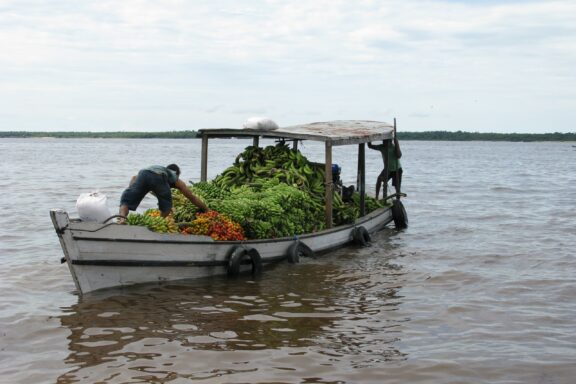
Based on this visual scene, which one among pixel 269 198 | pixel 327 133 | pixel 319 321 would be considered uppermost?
pixel 327 133

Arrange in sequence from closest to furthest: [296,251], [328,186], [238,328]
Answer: [238,328], [296,251], [328,186]

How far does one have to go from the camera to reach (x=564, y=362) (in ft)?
23.9

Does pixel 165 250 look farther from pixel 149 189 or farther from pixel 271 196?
pixel 271 196

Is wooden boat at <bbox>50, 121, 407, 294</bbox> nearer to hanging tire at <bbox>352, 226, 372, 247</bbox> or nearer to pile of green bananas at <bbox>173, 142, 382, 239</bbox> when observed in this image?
pile of green bananas at <bbox>173, 142, 382, 239</bbox>

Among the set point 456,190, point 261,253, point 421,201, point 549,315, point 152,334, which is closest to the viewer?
point 152,334

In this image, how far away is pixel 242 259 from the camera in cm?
1066

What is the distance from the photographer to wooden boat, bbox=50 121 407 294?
884cm

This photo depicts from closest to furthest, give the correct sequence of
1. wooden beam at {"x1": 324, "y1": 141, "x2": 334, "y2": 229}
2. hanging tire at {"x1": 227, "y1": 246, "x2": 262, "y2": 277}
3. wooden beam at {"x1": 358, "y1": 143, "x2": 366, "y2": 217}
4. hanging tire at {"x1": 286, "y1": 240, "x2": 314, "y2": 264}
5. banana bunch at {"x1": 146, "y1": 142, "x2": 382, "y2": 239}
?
hanging tire at {"x1": 227, "y1": 246, "x2": 262, "y2": 277}, banana bunch at {"x1": 146, "y1": 142, "x2": 382, "y2": 239}, hanging tire at {"x1": 286, "y1": 240, "x2": 314, "y2": 264}, wooden beam at {"x1": 324, "y1": 141, "x2": 334, "y2": 229}, wooden beam at {"x1": 358, "y1": 143, "x2": 366, "y2": 217}

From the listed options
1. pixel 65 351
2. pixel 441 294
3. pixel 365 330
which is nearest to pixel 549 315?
pixel 441 294

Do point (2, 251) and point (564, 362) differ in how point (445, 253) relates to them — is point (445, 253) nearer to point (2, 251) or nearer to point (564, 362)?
point (564, 362)

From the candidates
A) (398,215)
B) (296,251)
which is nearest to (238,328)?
(296,251)

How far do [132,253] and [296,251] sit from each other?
10.9ft

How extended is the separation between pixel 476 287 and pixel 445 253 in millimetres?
3098

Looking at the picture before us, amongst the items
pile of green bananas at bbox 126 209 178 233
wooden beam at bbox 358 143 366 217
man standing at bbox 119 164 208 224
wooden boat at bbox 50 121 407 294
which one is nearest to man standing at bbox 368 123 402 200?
wooden beam at bbox 358 143 366 217
